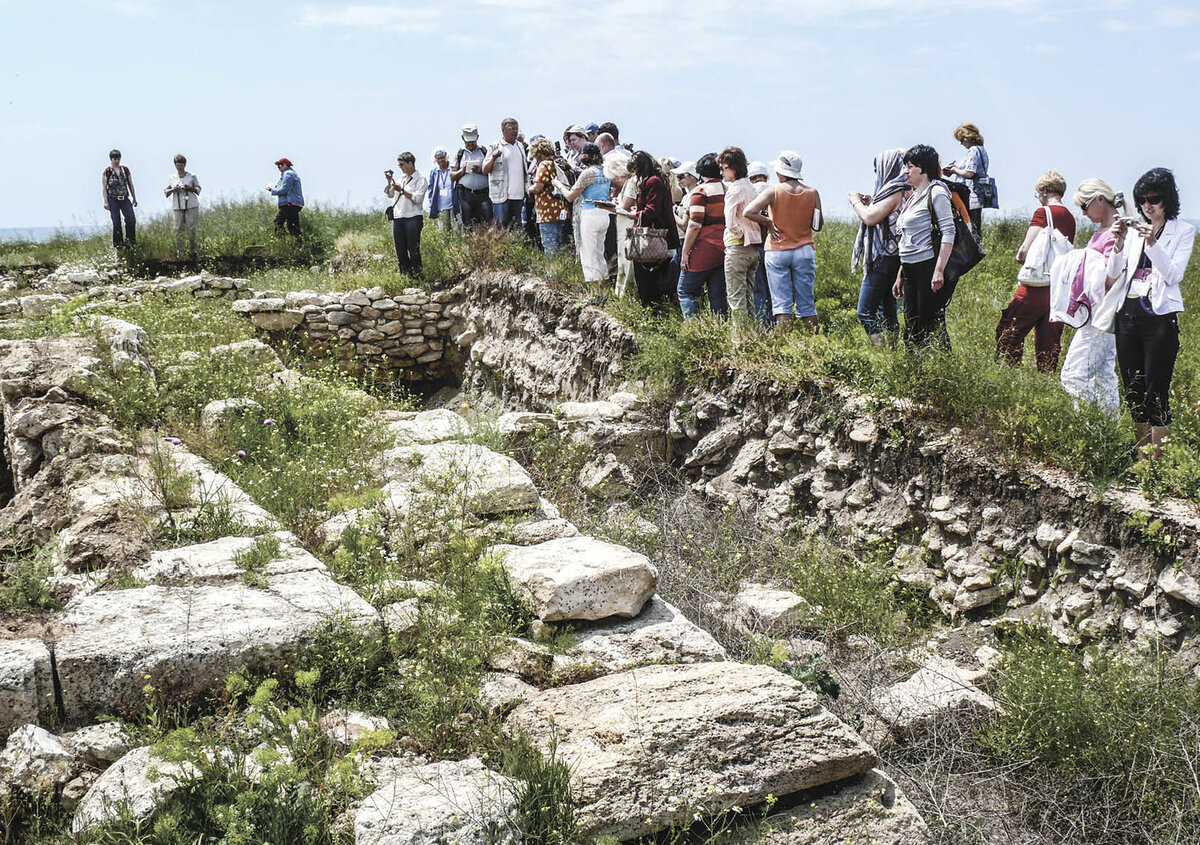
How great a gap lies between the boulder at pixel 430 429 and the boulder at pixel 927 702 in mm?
3845

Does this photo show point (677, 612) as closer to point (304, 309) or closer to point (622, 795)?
point (622, 795)

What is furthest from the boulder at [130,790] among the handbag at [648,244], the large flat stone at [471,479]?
the handbag at [648,244]

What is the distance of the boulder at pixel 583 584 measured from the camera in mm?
4539

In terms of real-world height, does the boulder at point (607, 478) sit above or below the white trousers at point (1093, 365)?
below

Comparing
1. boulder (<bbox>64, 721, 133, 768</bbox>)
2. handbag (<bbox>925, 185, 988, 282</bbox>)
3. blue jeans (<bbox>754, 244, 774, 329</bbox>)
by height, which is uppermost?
handbag (<bbox>925, 185, 988, 282</bbox>)

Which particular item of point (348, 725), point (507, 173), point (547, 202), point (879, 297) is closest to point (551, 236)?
point (547, 202)

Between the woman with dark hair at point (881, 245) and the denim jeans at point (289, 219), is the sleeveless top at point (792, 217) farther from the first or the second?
the denim jeans at point (289, 219)

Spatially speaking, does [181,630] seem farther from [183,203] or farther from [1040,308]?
[183,203]

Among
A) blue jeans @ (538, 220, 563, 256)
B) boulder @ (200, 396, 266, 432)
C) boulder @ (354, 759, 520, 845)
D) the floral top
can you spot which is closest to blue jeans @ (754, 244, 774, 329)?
the floral top

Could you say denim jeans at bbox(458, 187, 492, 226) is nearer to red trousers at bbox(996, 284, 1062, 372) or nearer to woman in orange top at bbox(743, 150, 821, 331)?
woman in orange top at bbox(743, 150, 821, 331)

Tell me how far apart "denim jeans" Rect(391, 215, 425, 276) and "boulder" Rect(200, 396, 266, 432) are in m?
7.00

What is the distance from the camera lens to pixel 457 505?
5844 mm

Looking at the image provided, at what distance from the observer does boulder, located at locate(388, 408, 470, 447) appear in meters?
Answer: 7.58

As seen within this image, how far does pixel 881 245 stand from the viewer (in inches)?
308
